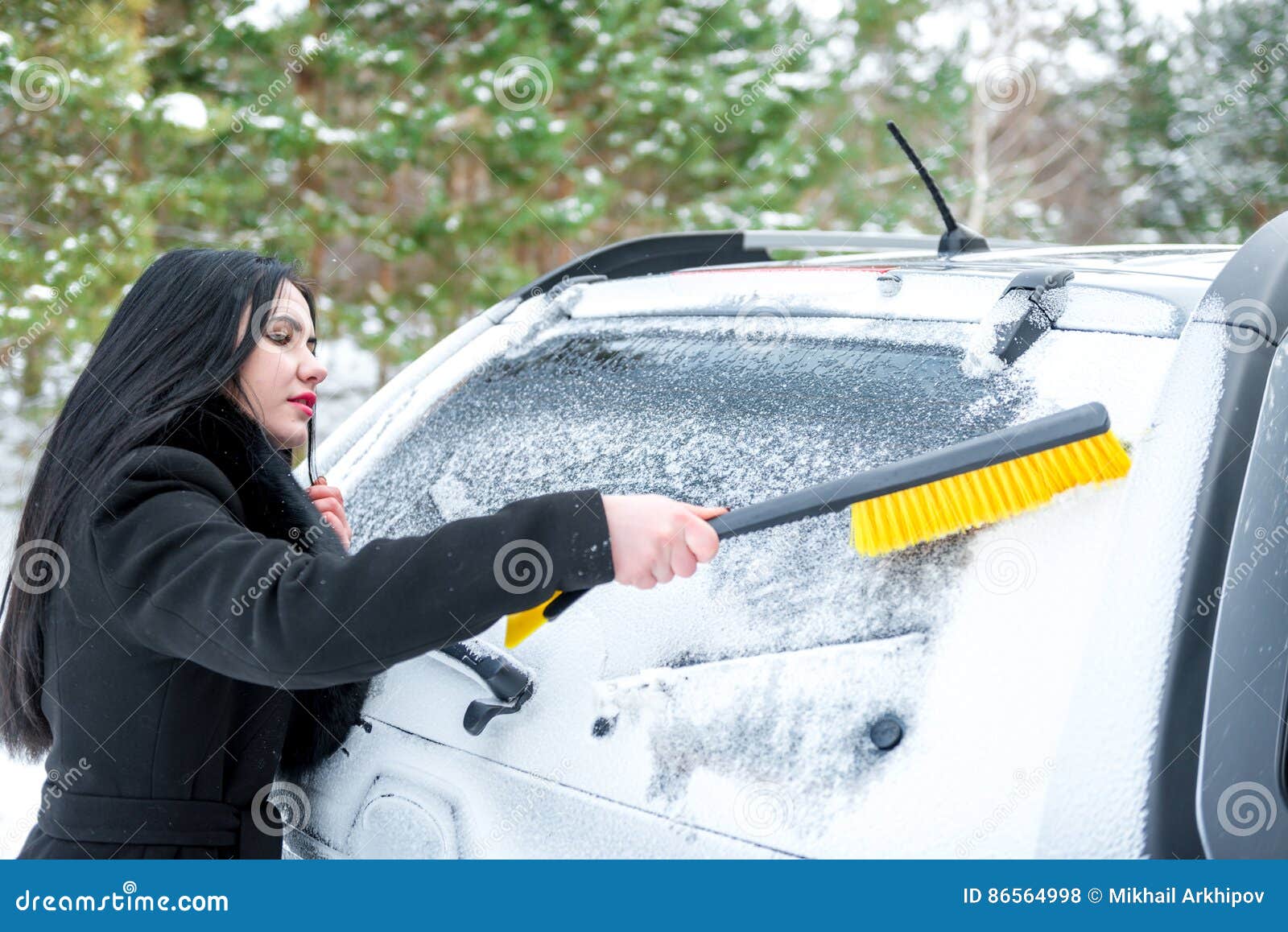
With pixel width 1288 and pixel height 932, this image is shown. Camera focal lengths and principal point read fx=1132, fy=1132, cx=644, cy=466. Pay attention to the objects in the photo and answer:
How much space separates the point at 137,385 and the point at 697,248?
1370 millimetres

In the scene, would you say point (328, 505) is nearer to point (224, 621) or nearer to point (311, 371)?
point (311, 371)

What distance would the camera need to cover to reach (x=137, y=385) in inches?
62.4

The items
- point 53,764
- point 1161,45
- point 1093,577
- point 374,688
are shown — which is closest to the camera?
point 1093,577

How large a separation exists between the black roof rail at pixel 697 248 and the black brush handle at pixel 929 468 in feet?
3.55

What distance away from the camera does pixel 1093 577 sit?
3.84ft

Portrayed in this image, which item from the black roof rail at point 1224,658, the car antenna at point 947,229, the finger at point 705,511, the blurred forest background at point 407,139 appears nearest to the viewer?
the black roof rail at point 1224,658

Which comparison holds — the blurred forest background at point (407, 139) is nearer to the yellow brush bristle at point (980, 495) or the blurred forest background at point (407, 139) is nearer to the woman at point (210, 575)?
the yellow brush bristle at point (980, 495)

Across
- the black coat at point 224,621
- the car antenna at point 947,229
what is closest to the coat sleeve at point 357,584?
the black coat at point 224,621

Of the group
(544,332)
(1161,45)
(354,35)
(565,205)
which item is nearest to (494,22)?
(354,35)

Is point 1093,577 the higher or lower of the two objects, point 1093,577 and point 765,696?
the higher

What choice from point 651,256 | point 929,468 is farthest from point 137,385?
point 651,256

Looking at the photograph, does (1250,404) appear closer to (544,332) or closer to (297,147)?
(544,332)

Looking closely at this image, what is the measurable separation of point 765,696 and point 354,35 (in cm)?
1069

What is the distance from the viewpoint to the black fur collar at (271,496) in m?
1.55
